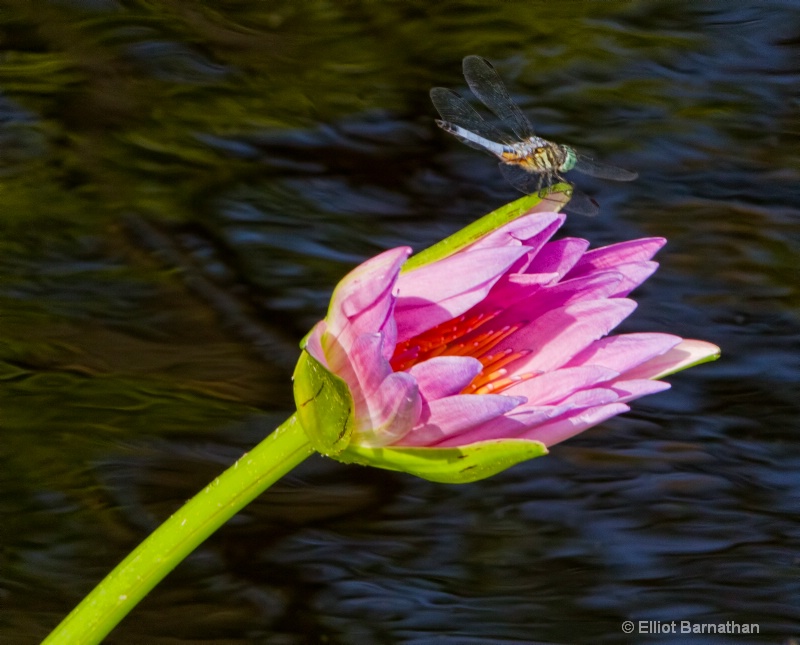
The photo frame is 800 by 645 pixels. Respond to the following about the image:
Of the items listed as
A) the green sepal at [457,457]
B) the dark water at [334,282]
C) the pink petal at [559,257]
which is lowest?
the dark water at [334,282]

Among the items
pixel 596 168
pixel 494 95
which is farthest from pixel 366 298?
pixel 494 95

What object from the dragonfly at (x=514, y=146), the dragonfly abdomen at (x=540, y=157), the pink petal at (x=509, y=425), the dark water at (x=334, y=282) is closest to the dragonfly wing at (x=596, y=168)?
the dragonfly at (x=514, y=146)

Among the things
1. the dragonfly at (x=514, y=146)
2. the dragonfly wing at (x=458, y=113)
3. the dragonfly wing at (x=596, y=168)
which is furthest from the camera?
the dragonfly wing at (x=458, y=113)

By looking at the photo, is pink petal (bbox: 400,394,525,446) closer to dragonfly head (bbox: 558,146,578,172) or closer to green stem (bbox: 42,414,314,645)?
green stem (bbox: 42,414,314,645)

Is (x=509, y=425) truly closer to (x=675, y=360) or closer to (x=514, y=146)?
(x=675, y=360)

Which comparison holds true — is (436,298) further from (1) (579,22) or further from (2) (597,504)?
(1) (579,22)

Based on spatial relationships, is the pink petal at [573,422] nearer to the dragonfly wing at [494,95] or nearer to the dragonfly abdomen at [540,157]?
the dragonfly abdomen at [540,157]

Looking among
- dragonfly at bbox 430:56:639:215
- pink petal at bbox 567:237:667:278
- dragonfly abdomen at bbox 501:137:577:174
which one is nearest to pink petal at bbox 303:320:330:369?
pink petal at bbox 567:237:667:278
